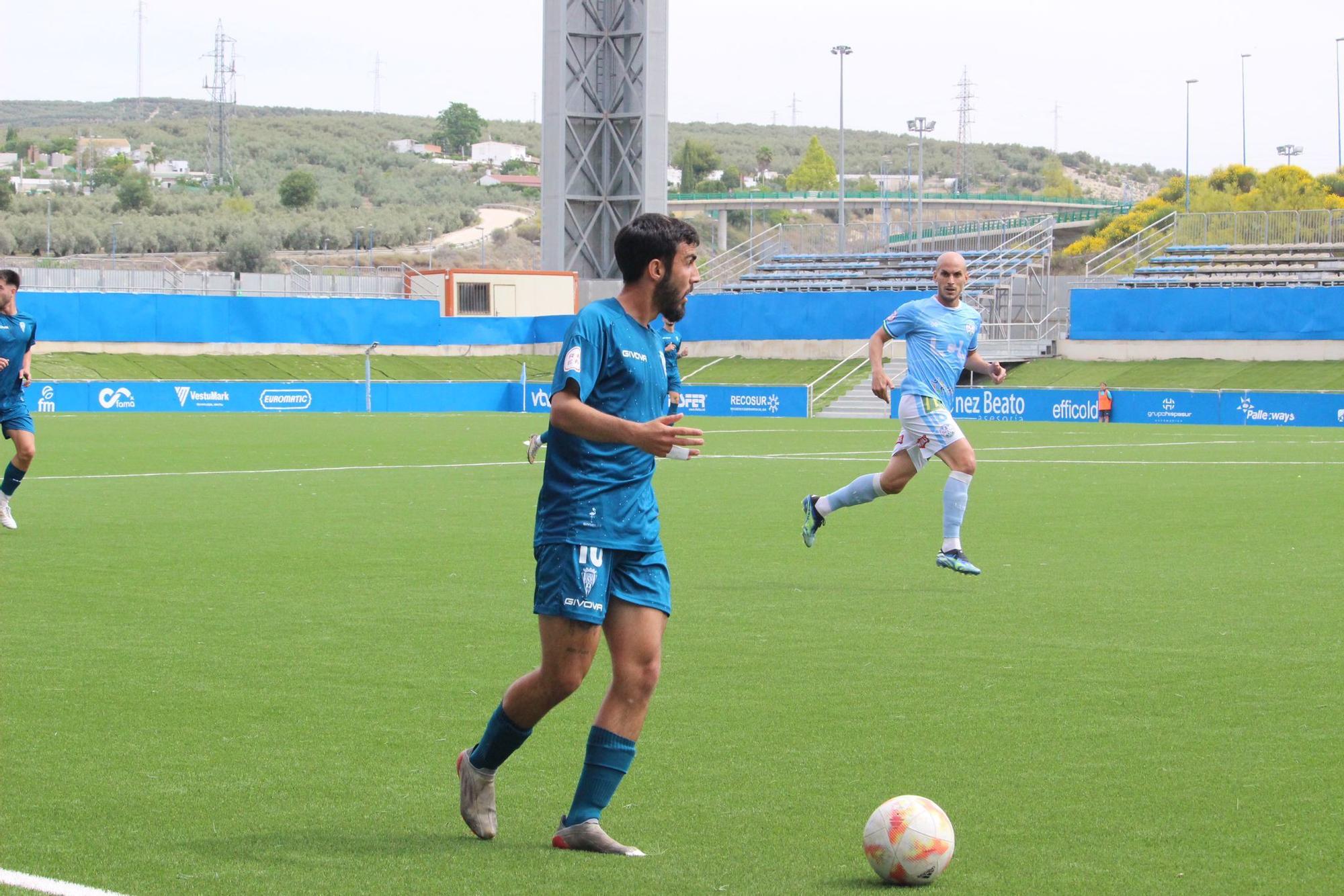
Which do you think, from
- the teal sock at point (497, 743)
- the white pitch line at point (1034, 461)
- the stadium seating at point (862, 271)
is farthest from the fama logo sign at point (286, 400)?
the teal sock at point (497, 743)

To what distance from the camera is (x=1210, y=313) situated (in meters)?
55.2

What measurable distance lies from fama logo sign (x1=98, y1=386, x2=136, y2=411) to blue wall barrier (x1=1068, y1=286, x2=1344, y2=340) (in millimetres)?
31356

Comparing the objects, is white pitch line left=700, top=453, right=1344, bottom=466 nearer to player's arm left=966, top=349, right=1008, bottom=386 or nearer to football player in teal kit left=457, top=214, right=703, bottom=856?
player's arm left=966, top=349, right=1008, bottom=386

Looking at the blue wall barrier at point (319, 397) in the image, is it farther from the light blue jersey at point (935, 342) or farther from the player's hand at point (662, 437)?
the player's hand at point (662, 437)

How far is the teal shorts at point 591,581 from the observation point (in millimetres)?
5070

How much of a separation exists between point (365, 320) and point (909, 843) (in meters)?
64.9

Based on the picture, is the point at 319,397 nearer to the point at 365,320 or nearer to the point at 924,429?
the point at 365,320

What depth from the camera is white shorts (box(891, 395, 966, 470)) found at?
12.2 m

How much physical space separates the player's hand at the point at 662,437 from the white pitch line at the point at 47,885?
194 cm

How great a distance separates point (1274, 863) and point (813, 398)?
49.4 metres

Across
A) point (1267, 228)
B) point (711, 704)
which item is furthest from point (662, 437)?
point (1267, 228)

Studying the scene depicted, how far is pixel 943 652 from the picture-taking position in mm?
8461

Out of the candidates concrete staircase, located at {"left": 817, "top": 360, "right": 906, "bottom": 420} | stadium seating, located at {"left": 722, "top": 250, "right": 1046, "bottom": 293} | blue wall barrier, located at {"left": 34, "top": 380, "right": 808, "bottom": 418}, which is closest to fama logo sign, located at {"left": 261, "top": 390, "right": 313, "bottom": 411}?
blue wall barrier, located at {"left": 34, "top": 380, "right": 808, "bottom": 418}

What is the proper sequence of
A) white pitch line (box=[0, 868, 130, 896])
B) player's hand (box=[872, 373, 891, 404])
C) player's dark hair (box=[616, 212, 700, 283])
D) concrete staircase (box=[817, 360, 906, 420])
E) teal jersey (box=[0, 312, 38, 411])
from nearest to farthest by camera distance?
1. white pitch line (box=[0, 868, 130, 896])
2. player's dark hair (box=[616, 212, 700, 283])
3. player's hand (box=[872, 373, 891, 404])
4. teal jersey (box=[0, 312, 38, 411])
5. concrete staircase (box=[817, 360, 906, 420])
